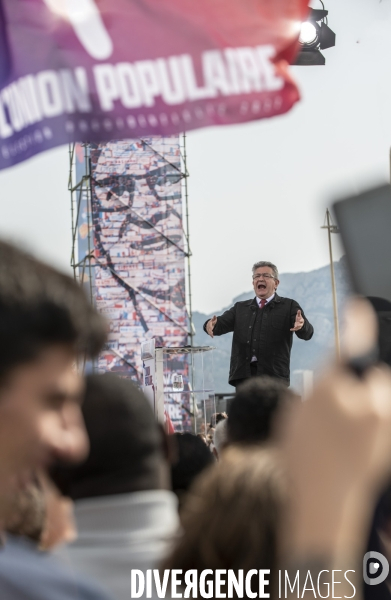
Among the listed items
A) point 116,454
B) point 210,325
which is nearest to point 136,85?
point 116,454

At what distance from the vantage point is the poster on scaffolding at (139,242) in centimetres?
2114

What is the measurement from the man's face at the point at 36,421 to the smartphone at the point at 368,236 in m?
0.45

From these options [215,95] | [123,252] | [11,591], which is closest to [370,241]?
[11,591]

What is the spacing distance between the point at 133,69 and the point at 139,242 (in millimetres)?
18745

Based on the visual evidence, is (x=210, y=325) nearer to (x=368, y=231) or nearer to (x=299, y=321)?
(x=299, y=321)

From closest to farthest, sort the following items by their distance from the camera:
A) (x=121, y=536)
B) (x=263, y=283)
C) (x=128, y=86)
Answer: (x=121, y=536), (x=128, y=86), (x=263, y=283)

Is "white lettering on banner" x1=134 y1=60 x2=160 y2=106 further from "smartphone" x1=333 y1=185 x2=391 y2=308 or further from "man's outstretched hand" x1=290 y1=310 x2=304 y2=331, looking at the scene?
"man's outstretched hand" x1=290 y1=310 x2=304 y2=331

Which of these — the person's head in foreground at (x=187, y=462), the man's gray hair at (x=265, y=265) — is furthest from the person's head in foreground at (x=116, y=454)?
the man's gray hair at (x=265, y=265)

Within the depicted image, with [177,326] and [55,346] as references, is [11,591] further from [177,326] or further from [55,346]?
[177,326]

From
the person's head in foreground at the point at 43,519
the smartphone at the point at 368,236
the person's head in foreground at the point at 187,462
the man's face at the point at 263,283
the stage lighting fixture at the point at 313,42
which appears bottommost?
the person's head in foreground at the point at 187,462

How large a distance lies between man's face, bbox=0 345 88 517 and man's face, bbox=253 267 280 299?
15.7ft

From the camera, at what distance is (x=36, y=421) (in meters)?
0.71

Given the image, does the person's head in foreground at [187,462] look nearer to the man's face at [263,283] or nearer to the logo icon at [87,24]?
the logo icon at [87,24]

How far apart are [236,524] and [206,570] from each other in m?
0.08
